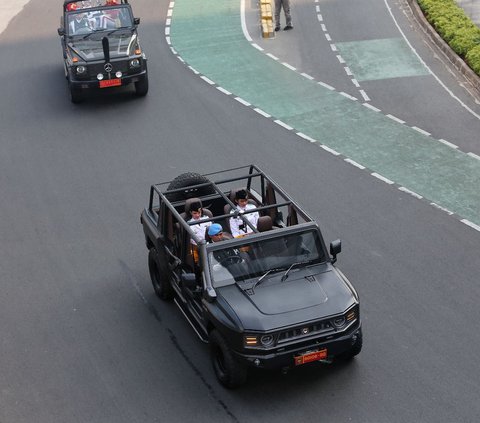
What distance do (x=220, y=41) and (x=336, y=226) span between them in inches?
496

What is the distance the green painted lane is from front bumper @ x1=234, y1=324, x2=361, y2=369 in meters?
5.90

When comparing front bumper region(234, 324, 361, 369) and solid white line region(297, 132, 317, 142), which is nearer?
front bumper region(234, 324, 361, 369)

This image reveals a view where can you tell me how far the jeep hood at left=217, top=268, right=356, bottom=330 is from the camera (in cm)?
1130

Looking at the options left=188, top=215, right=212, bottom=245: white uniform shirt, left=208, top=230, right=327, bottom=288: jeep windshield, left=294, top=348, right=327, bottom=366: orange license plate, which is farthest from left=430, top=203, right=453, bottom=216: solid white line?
left=294, top=348, right=327, bottom=366: orange license plate

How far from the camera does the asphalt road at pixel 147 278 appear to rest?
457 inches

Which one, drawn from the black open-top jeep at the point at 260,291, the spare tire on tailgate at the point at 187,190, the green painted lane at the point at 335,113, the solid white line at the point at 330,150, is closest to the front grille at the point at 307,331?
the black open-top jeep at the point at 260,291

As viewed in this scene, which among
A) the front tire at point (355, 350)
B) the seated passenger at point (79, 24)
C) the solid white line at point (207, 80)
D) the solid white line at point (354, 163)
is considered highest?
the seated passenger at point (79, 24)

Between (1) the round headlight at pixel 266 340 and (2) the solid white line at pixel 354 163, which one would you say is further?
(2) the solid white line at pixel 354 163

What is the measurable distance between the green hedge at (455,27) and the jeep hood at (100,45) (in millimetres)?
8365

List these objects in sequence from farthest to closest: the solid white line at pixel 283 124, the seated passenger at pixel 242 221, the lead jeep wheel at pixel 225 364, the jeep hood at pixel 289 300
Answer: the solid white line at pixel 283 124 < the seated passenger at pixel 242 221 < the lead jeep wheel at pixel 225 364 < the jeep hood at pixel 289 300

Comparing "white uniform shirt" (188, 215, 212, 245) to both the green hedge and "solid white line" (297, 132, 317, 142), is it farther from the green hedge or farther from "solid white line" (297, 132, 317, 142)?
the green hedge

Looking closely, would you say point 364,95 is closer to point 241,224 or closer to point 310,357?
point 241,224

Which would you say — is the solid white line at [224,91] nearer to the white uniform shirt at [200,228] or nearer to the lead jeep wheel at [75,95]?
the lead jeep wheel at [75,95]

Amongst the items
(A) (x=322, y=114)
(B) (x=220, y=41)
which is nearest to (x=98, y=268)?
(A) (x=322, y=114)
